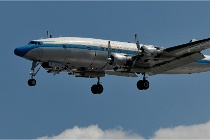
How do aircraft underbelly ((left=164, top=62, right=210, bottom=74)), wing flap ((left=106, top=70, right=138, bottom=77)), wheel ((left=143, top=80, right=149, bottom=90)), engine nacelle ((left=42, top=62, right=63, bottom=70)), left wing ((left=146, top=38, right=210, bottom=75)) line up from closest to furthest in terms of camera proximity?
left wing ((left=146, top=38, right=210, bottom=75)), engine nacelle ((left=42, top=62, right=63, bottom=70)), wheel ((left=143, top=80, right=149, bottom=90)), wing flap ((left=106, top=70, right=138, bottom=77)), aircraft underbelly ((left=164, top=62, right=210, bottom=74))

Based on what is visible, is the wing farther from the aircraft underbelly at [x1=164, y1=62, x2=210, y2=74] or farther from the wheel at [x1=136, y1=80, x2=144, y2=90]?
the aircraft underbelly at [x1=164, y1=62, x2=210, y2=74]

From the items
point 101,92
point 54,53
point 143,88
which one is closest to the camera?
point 54,53

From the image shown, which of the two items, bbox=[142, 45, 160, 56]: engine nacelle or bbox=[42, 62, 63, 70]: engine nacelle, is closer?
bbox=[142, 45, 160, 56]: engine nacelle

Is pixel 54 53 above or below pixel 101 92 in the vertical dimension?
above

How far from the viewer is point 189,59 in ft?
139

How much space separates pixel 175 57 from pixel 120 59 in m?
4.77

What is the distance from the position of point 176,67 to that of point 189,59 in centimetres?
181

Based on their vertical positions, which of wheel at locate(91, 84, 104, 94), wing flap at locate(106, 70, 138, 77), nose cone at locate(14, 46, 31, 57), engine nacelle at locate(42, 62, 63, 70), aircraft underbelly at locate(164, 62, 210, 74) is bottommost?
wheel at locate(91, 84, 104, 94)

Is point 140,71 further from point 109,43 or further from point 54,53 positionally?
point 54,53

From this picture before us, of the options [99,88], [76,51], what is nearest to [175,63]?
[99,88]

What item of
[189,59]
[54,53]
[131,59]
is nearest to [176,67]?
[189,59]

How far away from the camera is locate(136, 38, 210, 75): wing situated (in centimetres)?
4041

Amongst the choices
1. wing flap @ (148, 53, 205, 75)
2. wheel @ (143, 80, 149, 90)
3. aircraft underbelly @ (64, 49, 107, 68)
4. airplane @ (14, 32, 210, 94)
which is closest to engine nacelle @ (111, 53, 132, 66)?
airplane @ (14, 32, 210, 94)

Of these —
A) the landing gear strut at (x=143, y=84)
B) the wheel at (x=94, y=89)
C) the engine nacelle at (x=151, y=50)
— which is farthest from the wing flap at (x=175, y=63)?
the wheel at (x=94, y=89)
